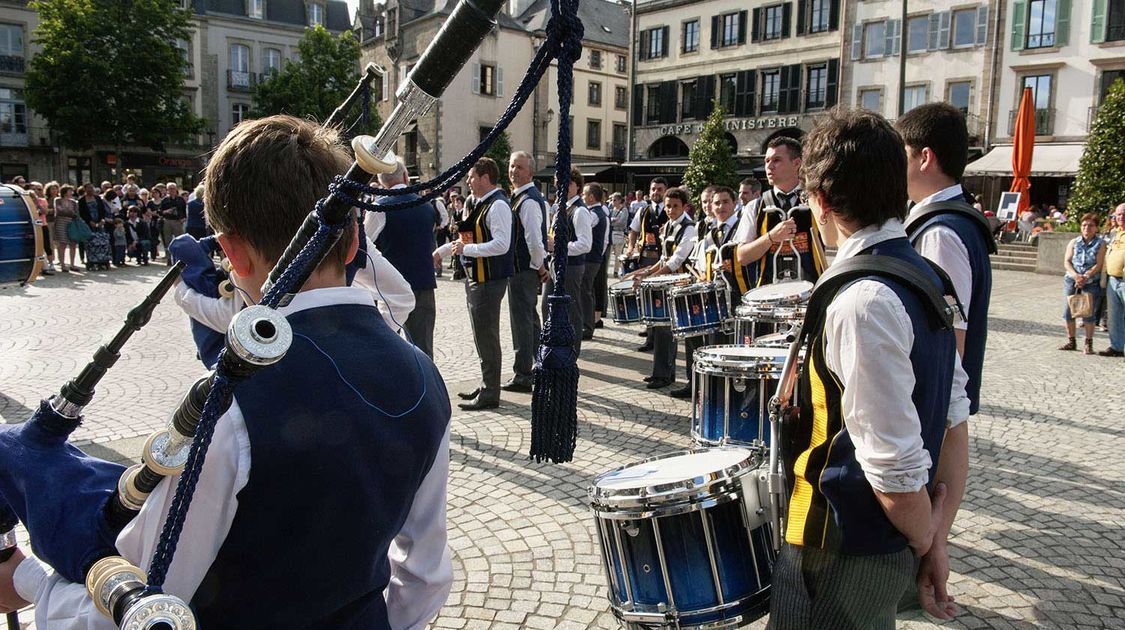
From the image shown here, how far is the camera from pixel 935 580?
2.21m

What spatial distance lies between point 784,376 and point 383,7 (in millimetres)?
58136

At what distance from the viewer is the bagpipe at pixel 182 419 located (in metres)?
1.02

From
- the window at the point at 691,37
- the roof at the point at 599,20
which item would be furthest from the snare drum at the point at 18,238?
the roof at the point at 599,20

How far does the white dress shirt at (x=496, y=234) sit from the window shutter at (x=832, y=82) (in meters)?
32.8

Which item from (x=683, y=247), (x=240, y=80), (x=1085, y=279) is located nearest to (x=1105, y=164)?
(x=1085, y=279)

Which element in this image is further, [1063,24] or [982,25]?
[982,25]

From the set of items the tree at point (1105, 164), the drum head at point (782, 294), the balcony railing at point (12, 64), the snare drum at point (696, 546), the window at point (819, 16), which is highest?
the window at point (819, 16)

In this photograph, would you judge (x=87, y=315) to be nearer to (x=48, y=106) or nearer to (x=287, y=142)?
(x=287, y=142)

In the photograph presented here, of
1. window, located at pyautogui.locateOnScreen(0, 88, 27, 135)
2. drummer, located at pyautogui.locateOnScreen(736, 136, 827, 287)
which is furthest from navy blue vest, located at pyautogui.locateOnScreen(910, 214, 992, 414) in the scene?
window, located at pyautogui.locateOnScreen(0, 88, 27, 135)

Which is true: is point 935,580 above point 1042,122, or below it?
below

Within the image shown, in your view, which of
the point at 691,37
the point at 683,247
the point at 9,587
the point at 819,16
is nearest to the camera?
the point at 9,587

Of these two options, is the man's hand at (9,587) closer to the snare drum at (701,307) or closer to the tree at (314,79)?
the snare drum at (701,307)

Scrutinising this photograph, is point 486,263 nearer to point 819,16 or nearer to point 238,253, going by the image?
point 238,253

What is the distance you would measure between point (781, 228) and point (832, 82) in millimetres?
34115
